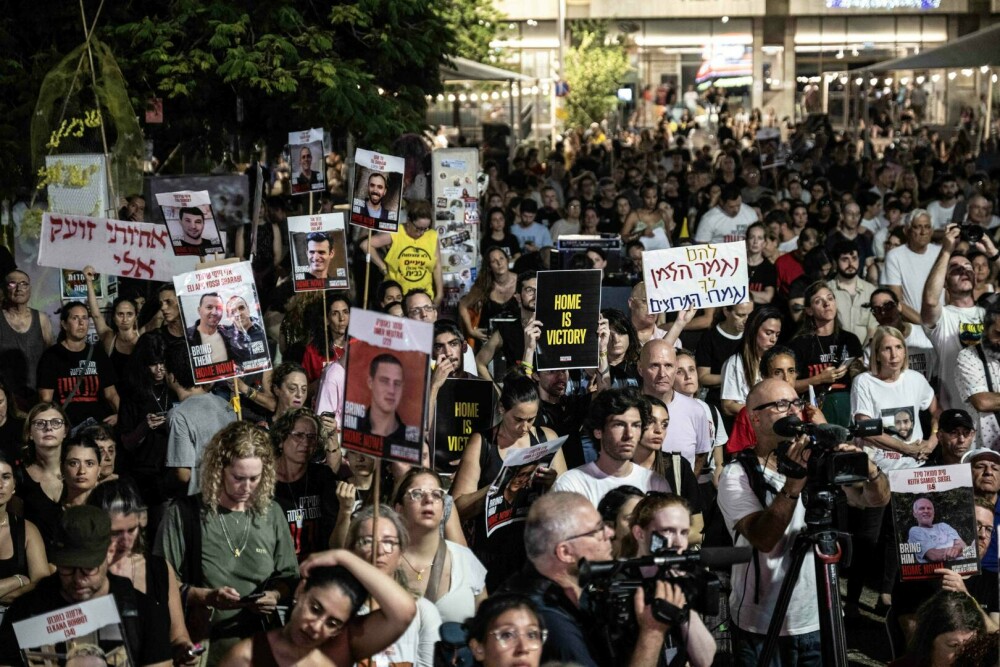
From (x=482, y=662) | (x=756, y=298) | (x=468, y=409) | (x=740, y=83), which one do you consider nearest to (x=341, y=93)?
(x=756, y=298)

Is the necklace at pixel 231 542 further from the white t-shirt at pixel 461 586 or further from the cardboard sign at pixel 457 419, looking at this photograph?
the cardboard sign at pixel 457 419

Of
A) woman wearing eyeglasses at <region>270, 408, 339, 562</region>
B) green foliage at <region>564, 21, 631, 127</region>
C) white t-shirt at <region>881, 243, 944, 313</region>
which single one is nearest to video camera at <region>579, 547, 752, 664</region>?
woman wearing eyeglasses at <region>270, 408, 339, 562</region>

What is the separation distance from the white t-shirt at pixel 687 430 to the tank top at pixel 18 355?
15.8 feet

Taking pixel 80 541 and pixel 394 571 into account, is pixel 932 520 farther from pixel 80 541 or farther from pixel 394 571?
pixel 80 541

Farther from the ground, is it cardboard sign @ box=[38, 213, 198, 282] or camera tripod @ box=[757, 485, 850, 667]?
cardboard sign @ box=[38, 213, 198, 282]

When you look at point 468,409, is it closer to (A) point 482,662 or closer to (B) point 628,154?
(A) point 482,662

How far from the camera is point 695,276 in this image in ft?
30.4

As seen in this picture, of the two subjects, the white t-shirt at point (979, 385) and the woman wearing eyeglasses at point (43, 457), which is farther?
the white t-shirt at point (979, 385)

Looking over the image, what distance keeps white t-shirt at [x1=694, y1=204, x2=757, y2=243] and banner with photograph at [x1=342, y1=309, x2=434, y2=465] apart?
9.58m

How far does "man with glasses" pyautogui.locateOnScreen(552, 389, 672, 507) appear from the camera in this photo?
637 cm

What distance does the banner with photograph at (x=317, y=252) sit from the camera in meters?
9.98

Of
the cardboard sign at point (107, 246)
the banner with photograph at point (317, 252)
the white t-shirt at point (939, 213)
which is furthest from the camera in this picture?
the white t-shirt at point (939, 213)

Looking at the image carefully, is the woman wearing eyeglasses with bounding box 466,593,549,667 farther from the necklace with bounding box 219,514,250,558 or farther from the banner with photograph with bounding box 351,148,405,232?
the banner with photograph with bounding box 351,148,405,232

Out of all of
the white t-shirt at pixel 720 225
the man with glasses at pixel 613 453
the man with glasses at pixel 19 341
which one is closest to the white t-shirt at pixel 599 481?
the man with glasses at pixel 613 453
